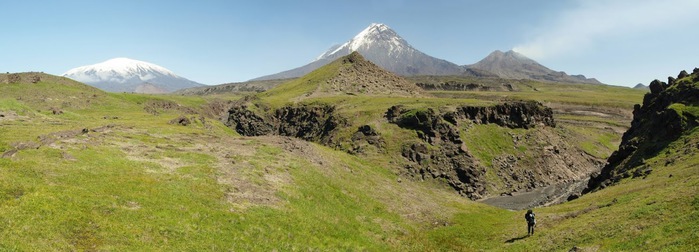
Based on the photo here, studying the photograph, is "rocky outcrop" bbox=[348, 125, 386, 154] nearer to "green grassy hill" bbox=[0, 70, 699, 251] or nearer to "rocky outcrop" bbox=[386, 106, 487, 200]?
"rocky outcrop" bbox=[386, 106, 487, 200]

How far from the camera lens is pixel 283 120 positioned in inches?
6516

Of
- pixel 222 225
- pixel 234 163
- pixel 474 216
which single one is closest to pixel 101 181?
pixel 222 225

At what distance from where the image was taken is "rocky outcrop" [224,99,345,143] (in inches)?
5797

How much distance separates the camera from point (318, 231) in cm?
4069

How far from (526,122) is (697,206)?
330ft

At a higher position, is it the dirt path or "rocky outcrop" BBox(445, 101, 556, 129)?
"rocky outcrop" BBox(445, 101, 556, 129)

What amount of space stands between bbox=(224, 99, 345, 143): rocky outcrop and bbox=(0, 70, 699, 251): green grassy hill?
66.7m

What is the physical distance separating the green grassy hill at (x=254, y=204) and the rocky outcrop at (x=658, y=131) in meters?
5.06

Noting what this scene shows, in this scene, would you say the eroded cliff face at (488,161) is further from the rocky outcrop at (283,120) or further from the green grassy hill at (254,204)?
the rocky outcrop at (283,120)

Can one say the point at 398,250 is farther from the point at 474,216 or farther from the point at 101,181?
the point at 101,181

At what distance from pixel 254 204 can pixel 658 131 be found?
82.7m

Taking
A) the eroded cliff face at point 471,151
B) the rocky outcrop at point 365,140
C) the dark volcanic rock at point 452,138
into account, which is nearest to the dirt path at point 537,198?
the eroded cliff face at point 471,151

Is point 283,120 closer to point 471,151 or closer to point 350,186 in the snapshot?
point 471,151

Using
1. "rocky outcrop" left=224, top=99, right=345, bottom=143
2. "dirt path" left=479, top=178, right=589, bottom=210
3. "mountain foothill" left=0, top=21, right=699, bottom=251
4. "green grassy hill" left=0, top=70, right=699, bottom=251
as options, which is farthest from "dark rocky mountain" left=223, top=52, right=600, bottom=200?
"green grassy hill" left=0, top=70, right=699, bottom=251
